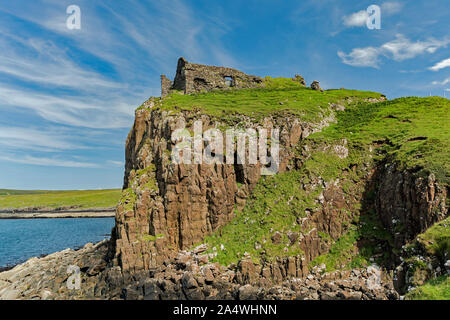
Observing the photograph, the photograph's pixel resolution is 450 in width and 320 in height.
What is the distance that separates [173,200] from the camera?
95.5 ft

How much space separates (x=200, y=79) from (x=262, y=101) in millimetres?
10971

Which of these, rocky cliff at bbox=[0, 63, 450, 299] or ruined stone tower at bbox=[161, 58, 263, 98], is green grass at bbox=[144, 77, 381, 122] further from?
ruined stone tower at bbox=[161, 58, 263, 98]

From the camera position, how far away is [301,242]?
84.4 feet

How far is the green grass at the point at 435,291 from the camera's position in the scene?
10.0 m

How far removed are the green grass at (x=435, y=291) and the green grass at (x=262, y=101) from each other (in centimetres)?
2628

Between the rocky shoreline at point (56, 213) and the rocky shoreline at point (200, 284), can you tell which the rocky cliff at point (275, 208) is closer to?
the rocky shoreline at point (200, 284)


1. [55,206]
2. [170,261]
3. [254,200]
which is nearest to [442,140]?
[254,200]

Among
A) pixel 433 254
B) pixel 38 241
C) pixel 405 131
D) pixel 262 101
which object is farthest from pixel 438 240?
pixel 38 241

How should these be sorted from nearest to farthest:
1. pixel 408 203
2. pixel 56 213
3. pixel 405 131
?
pixel 408 203
pixel 405 131
pixel 56 213

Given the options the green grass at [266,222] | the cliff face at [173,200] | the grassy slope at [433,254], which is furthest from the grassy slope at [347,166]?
the grassy slope at [433,254]

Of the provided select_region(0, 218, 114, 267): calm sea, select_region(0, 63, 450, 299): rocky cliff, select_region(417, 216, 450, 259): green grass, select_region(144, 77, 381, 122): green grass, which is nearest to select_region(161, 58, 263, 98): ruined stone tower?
select_region(144, 77, 381, 122): green grass

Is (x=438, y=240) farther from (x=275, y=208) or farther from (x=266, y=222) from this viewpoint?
(x=275, y=208)

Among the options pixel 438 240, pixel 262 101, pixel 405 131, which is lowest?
pixel 438 240

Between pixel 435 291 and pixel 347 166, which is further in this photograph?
pixel 347 166
